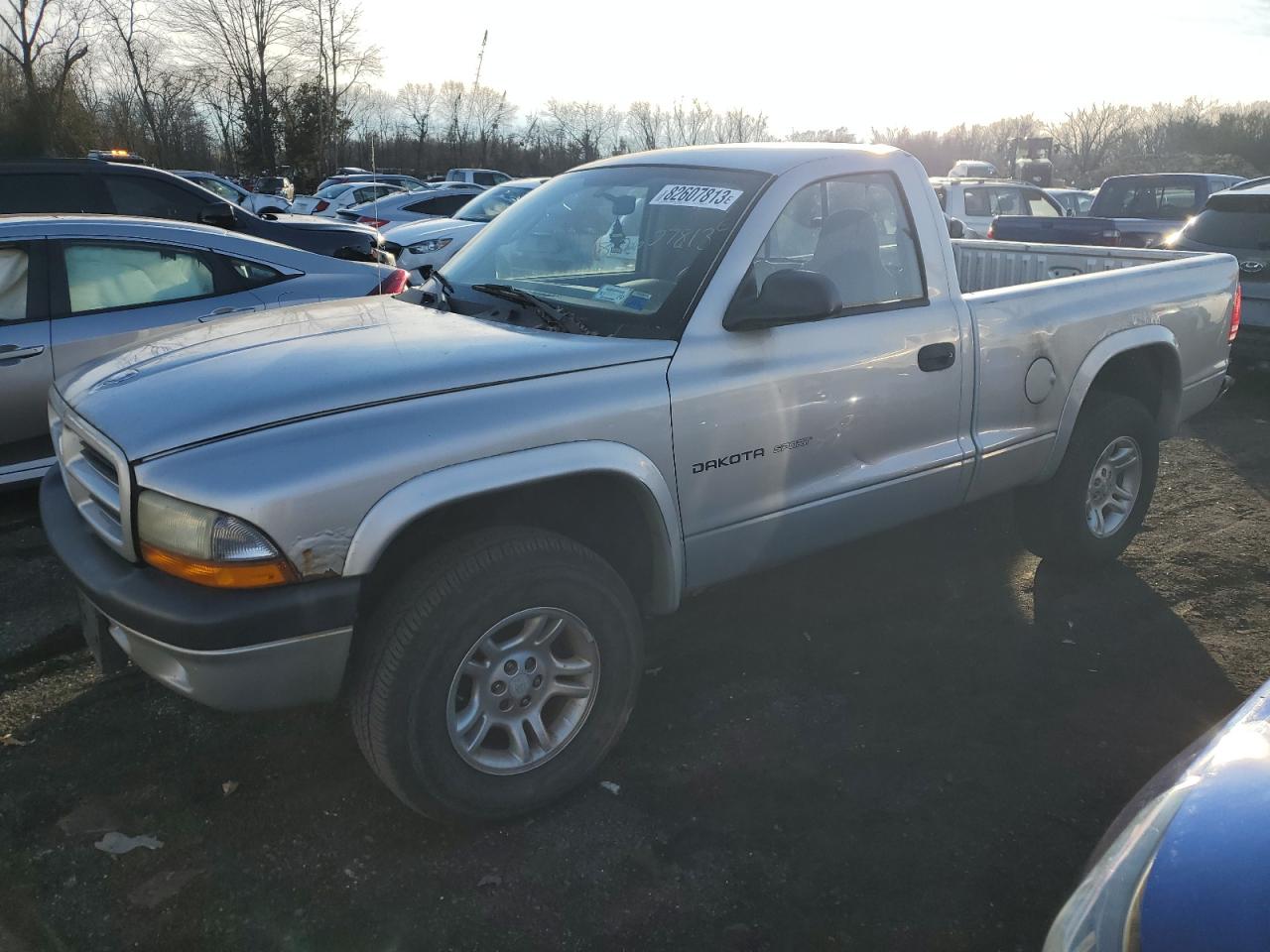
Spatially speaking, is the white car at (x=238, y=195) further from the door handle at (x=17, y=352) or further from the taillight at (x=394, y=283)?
the door handle at (x=17, y=352)

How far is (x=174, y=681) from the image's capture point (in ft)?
8.13

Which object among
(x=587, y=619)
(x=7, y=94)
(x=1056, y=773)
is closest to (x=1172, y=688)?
(x=1056, y=773)

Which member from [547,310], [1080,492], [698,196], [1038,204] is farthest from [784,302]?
[1038,204]

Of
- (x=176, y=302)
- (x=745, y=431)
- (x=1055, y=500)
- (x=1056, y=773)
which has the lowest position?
(x=1056, y=773)

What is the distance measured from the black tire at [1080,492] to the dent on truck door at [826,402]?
846 millimetres

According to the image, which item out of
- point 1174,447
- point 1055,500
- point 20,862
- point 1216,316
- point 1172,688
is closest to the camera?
point 20,862

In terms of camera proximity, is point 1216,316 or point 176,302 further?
point 176,302

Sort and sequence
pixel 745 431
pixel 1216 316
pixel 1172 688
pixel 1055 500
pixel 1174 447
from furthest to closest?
pixel 1174 447 → pixel 1216 316 → pixel 1055 500 → pixel 1172 688 → pixel 745 431

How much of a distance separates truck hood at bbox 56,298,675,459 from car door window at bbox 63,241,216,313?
6.88ft

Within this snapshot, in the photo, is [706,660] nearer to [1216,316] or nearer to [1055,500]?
[1055,500]

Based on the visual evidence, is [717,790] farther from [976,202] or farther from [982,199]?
[982,199]

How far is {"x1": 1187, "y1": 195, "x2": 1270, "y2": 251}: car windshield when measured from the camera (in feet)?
27.5

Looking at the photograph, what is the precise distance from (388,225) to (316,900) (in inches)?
Result: 523

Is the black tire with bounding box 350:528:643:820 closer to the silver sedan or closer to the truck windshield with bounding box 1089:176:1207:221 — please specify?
the silver sedan
